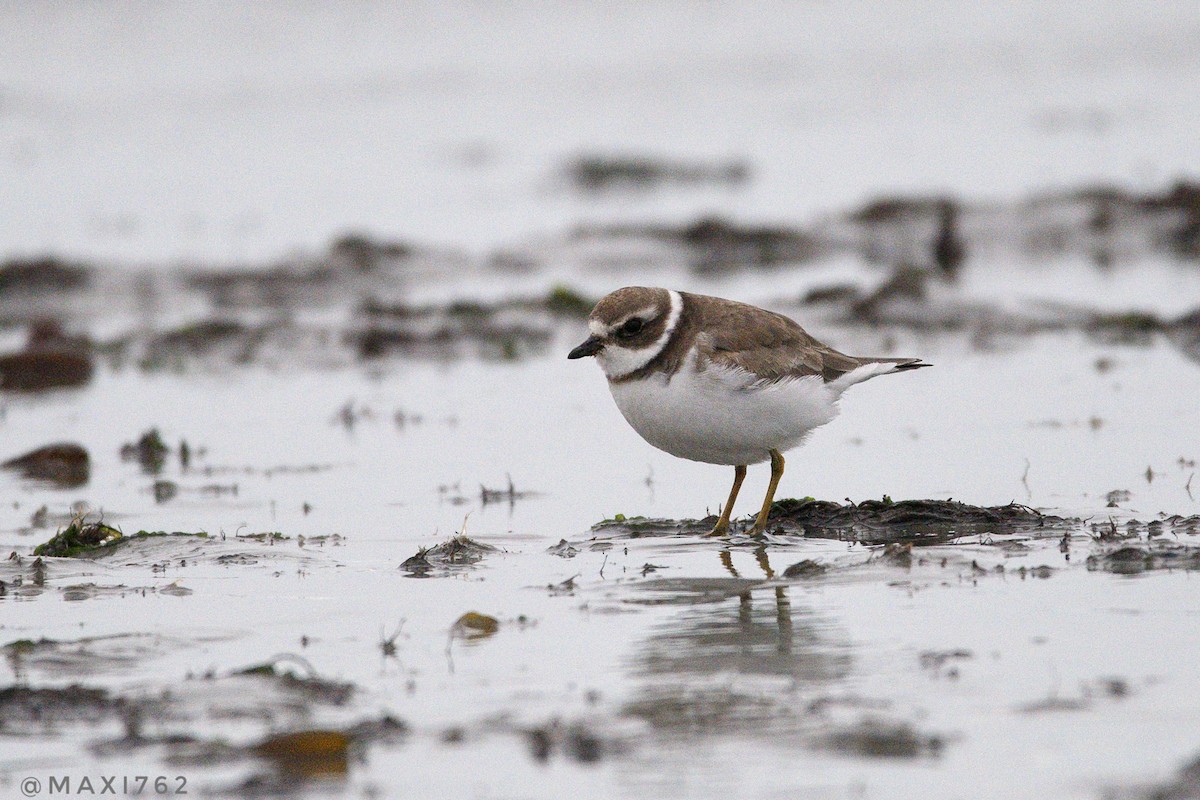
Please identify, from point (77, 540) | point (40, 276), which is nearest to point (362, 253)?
point (40, 276)

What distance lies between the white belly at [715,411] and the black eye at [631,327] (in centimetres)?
23

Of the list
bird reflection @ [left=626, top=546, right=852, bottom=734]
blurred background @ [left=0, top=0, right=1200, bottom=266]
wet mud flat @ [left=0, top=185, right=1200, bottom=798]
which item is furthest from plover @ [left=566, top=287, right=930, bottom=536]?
blurred background @ [left=0, top=0, right=1200, bottom=266]

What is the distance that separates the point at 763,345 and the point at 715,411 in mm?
479

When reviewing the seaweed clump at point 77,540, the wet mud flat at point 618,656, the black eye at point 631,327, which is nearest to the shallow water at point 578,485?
the wet mud flat at point 618,656

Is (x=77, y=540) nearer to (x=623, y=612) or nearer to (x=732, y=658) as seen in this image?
(x=623, y=612)

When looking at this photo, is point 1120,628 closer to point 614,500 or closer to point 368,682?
point 368,682

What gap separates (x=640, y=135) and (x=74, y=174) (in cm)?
1064

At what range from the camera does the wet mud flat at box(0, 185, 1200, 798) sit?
14.2ft

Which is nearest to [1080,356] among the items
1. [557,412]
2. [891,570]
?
[557,412]

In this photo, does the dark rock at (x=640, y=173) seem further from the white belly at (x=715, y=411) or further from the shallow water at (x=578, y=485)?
the white belly at (x=715, y=411)

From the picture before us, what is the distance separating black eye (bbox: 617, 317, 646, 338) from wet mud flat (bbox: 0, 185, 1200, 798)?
98 cm

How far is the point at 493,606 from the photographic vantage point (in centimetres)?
605

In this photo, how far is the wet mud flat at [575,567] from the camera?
4320mm

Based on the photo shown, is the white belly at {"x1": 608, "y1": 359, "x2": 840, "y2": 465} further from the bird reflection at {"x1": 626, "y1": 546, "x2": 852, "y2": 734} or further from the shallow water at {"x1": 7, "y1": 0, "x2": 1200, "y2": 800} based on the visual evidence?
the bird reflection at {"x1": 626, "y1": 546, "x2": 852, "y2": 734}
